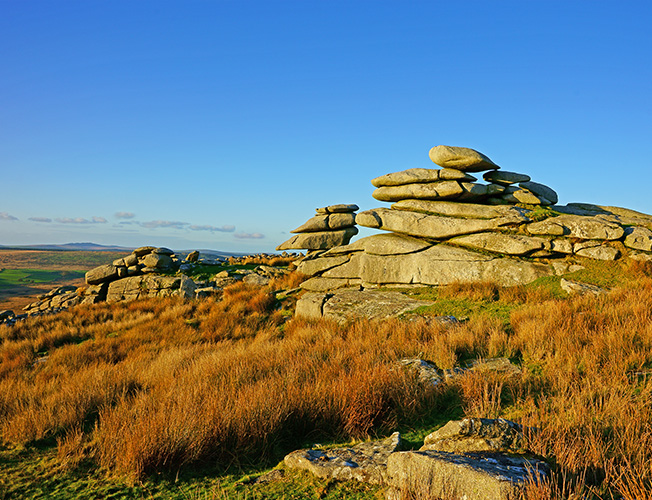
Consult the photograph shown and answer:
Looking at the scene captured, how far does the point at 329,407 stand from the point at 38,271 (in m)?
127

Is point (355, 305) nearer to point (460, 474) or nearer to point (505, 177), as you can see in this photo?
point (505, 177)

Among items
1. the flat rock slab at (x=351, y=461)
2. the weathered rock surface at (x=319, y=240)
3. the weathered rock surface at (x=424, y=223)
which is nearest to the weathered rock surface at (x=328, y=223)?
the weathered rock surface at (x=319, y=240)

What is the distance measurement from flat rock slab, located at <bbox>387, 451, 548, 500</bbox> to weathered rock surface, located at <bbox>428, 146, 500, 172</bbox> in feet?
45.0

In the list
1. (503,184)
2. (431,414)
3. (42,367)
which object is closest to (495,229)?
(503,184)

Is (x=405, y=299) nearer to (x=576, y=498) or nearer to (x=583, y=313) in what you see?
(x=583, y=313)

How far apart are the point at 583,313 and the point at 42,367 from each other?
552 inches

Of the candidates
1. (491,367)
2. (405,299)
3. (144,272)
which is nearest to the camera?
(491,367)

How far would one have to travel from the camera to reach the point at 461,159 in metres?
15.1

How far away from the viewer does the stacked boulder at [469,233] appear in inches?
483

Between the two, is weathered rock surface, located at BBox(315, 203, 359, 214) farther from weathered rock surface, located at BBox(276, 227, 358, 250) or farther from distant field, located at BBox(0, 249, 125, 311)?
distant field, located at BBox(0, 249, 125, 311)

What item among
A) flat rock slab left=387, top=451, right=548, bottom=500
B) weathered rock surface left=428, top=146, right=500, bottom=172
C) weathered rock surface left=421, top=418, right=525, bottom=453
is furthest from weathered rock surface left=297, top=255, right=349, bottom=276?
flat rock slab left=387, top=451, right=548, bottom=500

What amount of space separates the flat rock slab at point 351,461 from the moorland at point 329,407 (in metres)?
0.10

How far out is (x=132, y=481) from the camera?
147 inches

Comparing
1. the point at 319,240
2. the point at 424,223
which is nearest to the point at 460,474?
the point at 424,223
